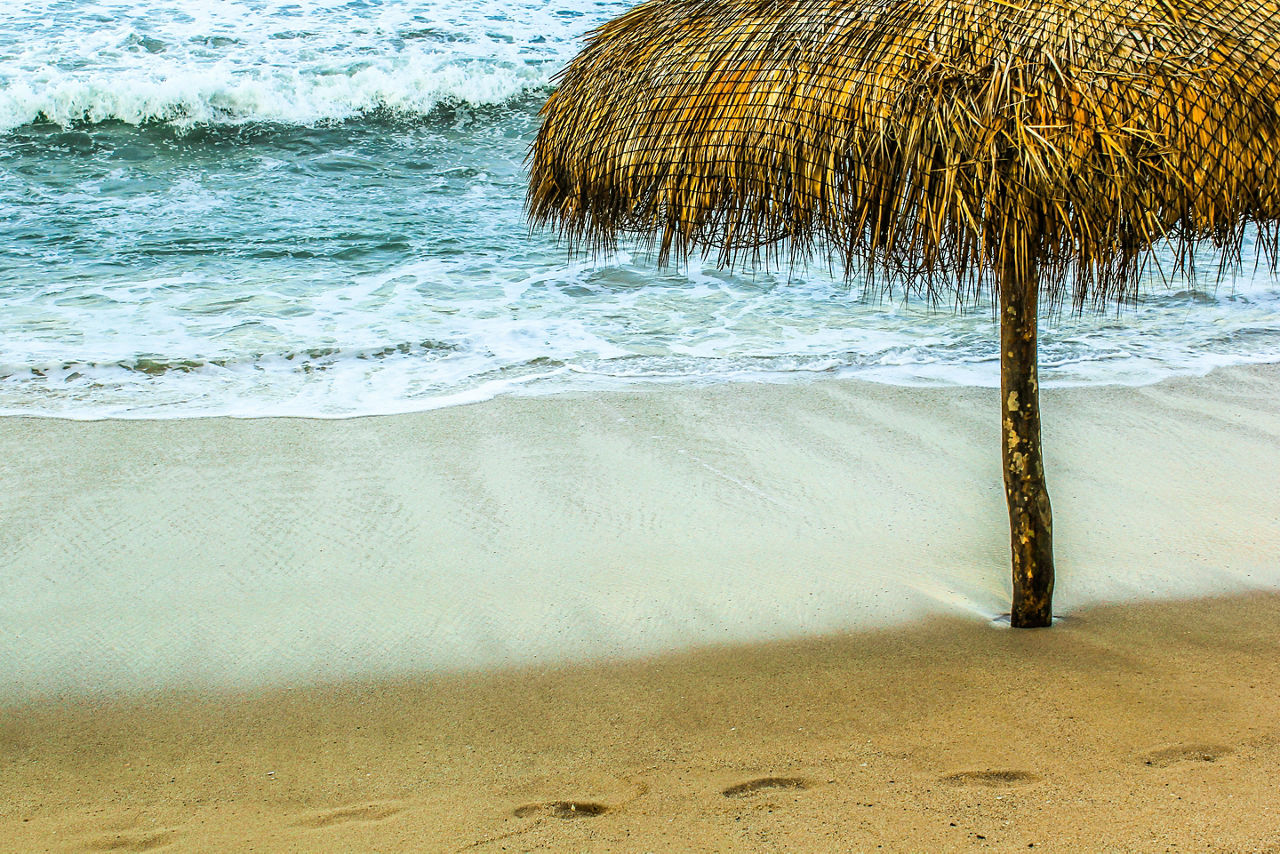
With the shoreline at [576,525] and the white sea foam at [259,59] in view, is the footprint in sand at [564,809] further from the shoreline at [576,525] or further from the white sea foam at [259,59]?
the white sea foam at [259,59]

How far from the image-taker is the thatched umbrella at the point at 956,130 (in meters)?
2.02

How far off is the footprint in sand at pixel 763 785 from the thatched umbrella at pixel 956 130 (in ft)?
4.11

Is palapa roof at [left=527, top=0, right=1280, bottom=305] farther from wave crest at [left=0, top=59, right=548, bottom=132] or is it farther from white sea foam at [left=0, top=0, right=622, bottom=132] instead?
white sea foam at [left=0, top=0, right=622, bottom=132]

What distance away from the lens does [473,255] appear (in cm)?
901

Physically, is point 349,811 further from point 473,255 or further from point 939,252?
point 473,255

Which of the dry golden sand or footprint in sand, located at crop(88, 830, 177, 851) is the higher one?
the dry golden sand

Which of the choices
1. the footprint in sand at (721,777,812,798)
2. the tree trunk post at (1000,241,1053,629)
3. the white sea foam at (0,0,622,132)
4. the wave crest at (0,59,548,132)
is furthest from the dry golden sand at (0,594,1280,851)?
the white sea foam at (0,0,622,132)

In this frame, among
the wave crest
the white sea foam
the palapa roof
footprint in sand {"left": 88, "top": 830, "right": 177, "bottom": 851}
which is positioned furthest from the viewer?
the white sea foam

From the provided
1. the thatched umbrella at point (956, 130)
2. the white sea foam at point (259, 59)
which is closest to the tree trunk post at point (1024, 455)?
the thatched umbrella at point (956, 130)

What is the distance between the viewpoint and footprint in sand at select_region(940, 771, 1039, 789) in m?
2.27

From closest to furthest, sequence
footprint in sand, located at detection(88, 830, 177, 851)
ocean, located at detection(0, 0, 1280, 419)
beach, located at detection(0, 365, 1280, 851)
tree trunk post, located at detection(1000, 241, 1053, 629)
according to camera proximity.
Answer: footprint in sand, located at detection(88, 830, 177, 851), beach, located at detection(0, 365, 1280, 851), tree trunk post, located at detection(1000, 241, 1053, 629), ocean, located at detection(0, 0, 1280, 419)

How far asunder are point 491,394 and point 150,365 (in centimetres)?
232

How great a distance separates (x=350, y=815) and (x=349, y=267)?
6989 millimetres

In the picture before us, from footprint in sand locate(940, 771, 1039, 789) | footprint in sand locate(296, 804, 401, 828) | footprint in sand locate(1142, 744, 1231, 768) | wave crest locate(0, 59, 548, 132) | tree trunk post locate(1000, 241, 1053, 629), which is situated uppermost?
wave crest locate(0, 59, 548, 132)
